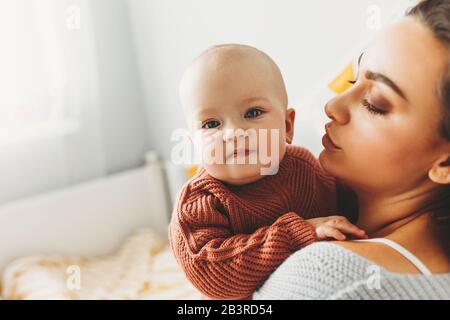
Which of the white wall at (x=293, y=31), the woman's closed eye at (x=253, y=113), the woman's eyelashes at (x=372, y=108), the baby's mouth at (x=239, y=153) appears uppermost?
the white wall at (x=293, y=31)

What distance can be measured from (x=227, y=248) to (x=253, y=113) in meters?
0.23

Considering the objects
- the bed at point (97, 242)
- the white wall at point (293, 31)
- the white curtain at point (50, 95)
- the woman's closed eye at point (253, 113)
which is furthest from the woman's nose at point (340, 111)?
the white curtain at point (50, 95)

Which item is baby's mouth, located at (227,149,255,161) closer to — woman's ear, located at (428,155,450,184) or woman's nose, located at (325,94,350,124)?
woman's nose, located at (325,94,350,124)

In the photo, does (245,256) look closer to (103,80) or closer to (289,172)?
(289,172)

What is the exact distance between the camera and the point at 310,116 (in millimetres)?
1181

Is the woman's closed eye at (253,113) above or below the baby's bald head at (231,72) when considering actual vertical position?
below

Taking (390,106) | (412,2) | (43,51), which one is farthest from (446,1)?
(43,51)

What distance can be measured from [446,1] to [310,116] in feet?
1.60

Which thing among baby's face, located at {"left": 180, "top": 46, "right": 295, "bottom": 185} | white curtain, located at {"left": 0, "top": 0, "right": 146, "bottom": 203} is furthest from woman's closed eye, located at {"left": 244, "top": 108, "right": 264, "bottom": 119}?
white curtain, located at {"left": 0, "top": 0, "right": 146, "bottom": 203}

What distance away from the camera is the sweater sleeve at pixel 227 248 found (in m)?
0.75

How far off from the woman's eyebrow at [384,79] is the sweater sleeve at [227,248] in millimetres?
255

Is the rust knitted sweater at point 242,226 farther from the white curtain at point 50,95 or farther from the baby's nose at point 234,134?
the white curtain at point 50,95

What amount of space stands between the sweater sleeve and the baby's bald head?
Result: 0.20 meters

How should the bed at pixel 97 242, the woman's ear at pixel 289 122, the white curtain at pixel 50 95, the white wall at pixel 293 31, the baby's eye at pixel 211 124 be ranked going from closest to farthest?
the baby's eye at pixel 211 124, the woman's ear at pixel 289 122, the white wall at pixel 293 31, the bed at pixel 97 242, the white curtain at pixel 50 95
